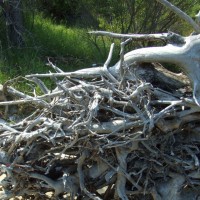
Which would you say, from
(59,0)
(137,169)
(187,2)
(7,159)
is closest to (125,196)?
(137,169)

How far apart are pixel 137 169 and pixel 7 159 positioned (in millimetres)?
1108

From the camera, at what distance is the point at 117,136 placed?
4.27m

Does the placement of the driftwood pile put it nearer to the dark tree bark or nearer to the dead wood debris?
the dead wood debris

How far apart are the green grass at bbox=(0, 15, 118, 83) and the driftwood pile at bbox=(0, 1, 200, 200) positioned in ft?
11.2

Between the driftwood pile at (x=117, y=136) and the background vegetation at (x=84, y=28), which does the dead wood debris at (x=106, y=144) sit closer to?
the driftwood pile at (x=117, y=136)

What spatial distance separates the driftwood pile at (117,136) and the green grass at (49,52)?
135 inches

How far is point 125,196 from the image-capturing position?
14.2ft

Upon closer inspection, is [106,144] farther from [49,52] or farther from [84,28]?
[84,28]

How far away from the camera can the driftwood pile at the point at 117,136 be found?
427 centimetres

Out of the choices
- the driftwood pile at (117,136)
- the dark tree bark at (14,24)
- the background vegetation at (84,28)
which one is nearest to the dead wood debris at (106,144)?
the driftwood pile at (117,136)

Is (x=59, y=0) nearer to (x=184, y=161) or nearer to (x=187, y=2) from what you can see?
(x=187, y=2)

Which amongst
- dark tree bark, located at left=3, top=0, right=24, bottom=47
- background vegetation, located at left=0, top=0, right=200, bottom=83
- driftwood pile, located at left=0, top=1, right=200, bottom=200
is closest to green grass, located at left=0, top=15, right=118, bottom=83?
background vegetation, located at left=0, top=0, right=200, bottom=83

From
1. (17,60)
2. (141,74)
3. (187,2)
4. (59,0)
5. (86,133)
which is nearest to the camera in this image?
(86,133)

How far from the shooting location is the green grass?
8422 mm
